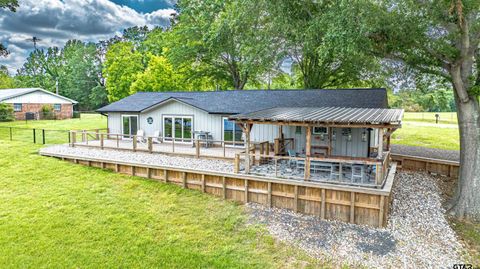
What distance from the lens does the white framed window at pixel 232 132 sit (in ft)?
48.8

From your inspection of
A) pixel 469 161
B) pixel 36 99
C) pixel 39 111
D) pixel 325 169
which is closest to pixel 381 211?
pixel 325 169

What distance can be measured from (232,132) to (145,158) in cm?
456

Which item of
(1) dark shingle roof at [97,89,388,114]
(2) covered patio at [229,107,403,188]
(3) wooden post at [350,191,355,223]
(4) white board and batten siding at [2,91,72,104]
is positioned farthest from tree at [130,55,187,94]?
(3) wooden post at [350,191,355,223]

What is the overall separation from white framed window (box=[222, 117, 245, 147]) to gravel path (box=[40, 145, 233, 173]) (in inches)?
110

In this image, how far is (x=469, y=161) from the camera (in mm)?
9484

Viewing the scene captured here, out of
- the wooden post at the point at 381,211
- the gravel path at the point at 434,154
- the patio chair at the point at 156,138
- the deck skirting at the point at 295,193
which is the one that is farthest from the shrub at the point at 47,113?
the wooden post at the point at 381,211

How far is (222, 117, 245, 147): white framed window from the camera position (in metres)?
14.9

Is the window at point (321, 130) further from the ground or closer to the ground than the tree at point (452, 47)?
closer to the ground

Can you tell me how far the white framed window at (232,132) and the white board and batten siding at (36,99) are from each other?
26.9 meters

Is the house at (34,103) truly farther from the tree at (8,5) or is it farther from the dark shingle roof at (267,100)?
the dark shingle roof at (267,100)

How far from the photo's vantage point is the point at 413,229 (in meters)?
8.35

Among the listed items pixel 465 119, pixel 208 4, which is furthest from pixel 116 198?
pixel 208 4

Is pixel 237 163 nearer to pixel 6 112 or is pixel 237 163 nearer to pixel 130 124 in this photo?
pixel 130 124

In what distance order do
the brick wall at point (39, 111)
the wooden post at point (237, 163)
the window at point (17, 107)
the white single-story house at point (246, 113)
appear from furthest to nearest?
the brick wall at point (39, 111) → the window at point (17, 107) → the white single-story house at point (246, 113) → the wooden post at point (237, 163)
